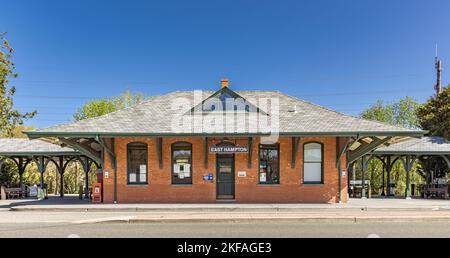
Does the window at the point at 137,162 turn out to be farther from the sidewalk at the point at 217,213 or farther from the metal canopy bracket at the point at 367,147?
the metal canopy bracket at the point at 367,147

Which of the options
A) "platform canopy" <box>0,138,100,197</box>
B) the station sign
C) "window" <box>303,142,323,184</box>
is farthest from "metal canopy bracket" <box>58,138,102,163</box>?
"window" <box>303,142,323,184</box>

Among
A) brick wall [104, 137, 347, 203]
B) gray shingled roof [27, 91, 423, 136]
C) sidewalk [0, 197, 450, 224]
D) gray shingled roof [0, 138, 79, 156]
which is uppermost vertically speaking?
gray shingled roof [27, 91, 423, 136]

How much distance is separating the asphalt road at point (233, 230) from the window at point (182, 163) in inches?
213

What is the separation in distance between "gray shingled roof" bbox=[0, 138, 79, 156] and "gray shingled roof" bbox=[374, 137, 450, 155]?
18.5m

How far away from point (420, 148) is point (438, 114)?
337 inches

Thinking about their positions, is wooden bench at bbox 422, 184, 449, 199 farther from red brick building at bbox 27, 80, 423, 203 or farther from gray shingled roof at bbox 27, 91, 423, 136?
gray shingled roof at bbox 27, 91, 423, 136

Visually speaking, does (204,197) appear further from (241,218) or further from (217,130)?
(241,218)

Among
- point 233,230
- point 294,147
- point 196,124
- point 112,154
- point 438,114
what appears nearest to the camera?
point 233,230

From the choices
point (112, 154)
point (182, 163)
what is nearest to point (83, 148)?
point (112, 154)

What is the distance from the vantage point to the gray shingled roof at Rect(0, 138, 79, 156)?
19.7 meters

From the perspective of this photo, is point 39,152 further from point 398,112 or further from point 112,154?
point 398,112

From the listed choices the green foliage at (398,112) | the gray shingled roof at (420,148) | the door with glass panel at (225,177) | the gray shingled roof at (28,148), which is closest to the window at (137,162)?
the door with glass panel at (225,177)

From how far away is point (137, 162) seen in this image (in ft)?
55.2

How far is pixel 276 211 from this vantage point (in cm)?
1419
